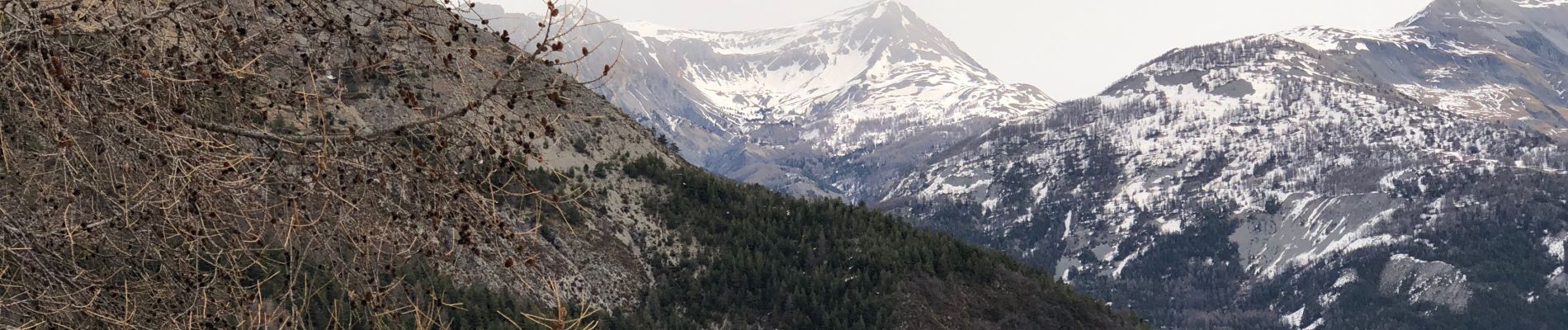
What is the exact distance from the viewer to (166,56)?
18.3ft

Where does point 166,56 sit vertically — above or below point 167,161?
above

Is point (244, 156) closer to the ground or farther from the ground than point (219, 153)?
farther from the ground

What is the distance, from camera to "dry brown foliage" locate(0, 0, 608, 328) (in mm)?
5328

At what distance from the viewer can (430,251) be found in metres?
5.78

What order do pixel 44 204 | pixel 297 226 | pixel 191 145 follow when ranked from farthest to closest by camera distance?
pixel 44 204 < pixel 191 145 < pixel 297 226

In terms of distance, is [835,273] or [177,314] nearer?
[177,314]

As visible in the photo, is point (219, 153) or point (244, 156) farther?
point (219, 153)

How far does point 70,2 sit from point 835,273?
66.0 m

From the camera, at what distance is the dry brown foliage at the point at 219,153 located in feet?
17.5

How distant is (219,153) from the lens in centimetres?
571

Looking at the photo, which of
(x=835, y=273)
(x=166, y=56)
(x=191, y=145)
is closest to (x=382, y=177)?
(x=191, y=145)

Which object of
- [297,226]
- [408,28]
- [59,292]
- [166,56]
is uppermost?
[408,28]

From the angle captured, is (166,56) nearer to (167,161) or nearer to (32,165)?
(167,161)


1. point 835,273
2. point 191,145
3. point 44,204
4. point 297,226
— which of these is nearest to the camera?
point 297,226
